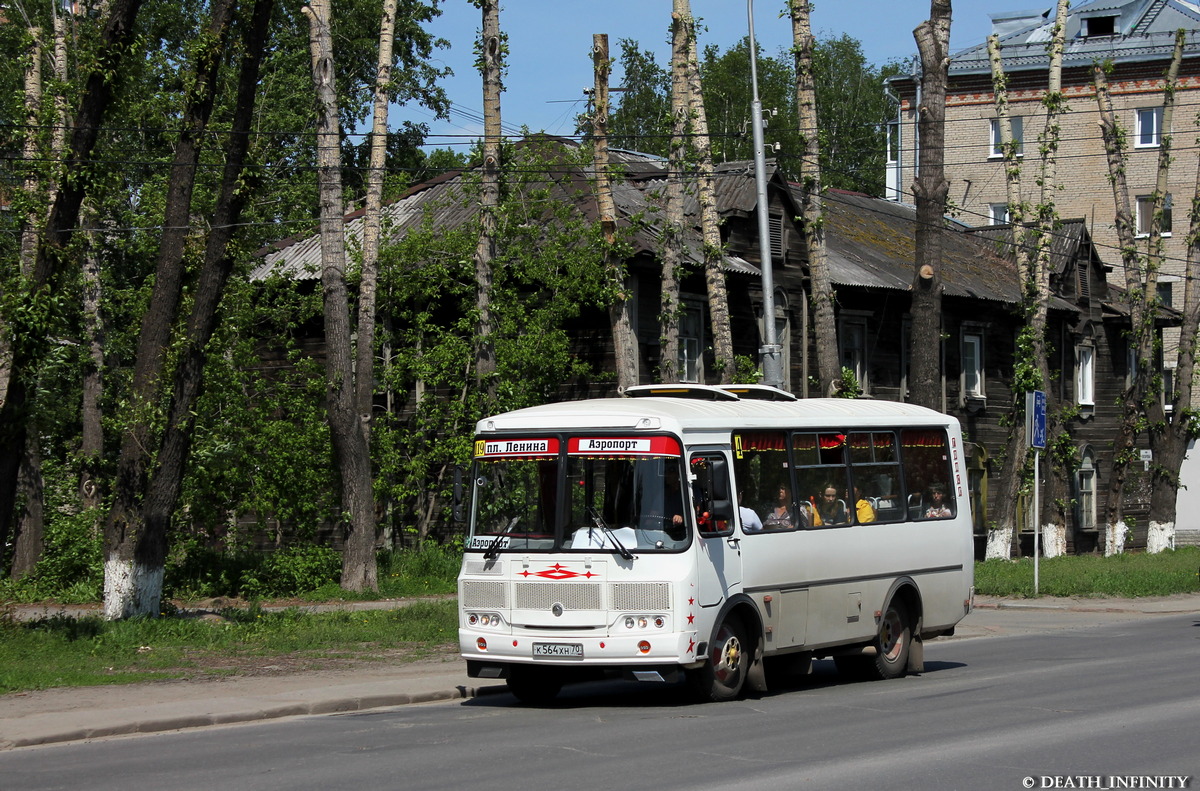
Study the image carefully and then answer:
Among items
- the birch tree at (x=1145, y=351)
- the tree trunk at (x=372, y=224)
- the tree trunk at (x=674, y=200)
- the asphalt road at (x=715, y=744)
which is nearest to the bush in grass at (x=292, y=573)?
the tree trunk at (x=372, y=224)

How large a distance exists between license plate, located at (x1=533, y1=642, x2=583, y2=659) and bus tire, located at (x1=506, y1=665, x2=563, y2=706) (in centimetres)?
72

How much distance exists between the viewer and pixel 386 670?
622 inches

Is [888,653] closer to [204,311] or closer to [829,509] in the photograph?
[829,509]

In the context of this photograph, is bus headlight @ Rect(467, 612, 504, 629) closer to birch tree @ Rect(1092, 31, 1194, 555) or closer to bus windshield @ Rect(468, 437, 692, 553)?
bus windshield @ Rect(468, 437, 692, 553)

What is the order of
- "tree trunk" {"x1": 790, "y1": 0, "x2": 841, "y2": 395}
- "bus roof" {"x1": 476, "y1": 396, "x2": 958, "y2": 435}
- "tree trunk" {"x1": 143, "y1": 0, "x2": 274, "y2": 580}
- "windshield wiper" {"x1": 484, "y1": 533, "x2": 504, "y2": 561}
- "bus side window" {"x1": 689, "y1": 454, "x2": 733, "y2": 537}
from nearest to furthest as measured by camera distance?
"bus side window" {"x1": 689, "y1": 454, "x2": 733, "y2": 537}, "bus roof" {"x1": 476, "y1": 396, "x2": 958, "y2": 435}, "windshield wiper" {"x1": 484, "y1": 533, "x2": 504, "y2": 561}, "tree trunk" {"x1": 143, "y1": 0, "x2": 274, "y2": 580}, "tree trunk" {"x1": 790, "y1": 0, "x2": 841, "y2": 395}

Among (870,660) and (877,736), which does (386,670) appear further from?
(877,736)

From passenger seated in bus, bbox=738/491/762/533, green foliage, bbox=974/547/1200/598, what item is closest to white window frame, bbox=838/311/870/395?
green foliage, bbox=974/547/1200/598

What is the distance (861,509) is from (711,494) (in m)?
2.70

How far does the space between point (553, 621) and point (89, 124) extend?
9098mm

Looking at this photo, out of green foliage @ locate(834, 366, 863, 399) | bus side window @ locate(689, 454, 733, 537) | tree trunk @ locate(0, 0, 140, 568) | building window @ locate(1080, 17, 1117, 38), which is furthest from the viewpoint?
building window @ locate(1080, 17, 1117, 38)

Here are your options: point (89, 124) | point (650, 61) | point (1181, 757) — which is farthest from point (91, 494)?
point (650, 61)

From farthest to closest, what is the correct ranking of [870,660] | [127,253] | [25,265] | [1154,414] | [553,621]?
[1154,414] → [127,253] → [25,265] → [870,660] → [553,621]

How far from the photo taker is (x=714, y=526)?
1285 cm

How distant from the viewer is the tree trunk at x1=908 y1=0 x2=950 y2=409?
972 inches
